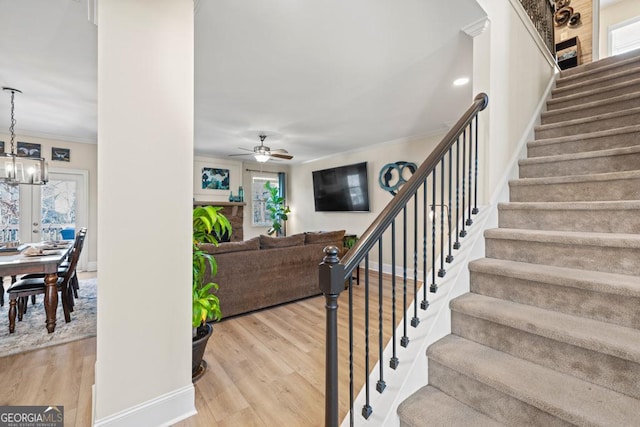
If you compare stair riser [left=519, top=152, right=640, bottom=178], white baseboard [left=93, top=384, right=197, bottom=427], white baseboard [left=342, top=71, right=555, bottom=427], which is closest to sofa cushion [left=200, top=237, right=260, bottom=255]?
white baseboard [left=93, top=384, right=197, bottom=427]

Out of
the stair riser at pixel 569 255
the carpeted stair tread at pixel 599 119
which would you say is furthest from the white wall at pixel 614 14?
the stair riser at pixel 569 255

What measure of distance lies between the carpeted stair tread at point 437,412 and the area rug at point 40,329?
2994 mm

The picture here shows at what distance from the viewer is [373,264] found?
19.2ft

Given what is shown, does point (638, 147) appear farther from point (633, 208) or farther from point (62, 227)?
point (62, 227)

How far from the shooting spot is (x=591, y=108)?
2.48 m

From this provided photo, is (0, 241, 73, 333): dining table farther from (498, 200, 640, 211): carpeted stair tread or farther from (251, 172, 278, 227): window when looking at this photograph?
(251, 172, 278, 227): window

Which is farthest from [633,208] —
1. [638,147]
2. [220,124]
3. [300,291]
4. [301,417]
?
[220,124]

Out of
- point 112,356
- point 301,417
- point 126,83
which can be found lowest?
point 301,417

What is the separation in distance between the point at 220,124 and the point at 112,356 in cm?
369

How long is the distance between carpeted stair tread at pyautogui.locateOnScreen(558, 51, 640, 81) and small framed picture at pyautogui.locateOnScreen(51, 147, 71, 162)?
7444 mm

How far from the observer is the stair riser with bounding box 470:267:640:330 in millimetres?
1173

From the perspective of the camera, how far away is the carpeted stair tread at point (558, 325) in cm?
103

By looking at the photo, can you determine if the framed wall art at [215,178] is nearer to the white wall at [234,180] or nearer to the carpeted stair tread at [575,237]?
the white wall at [234,180]

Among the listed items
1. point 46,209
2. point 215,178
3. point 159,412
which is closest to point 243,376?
point 159,412
